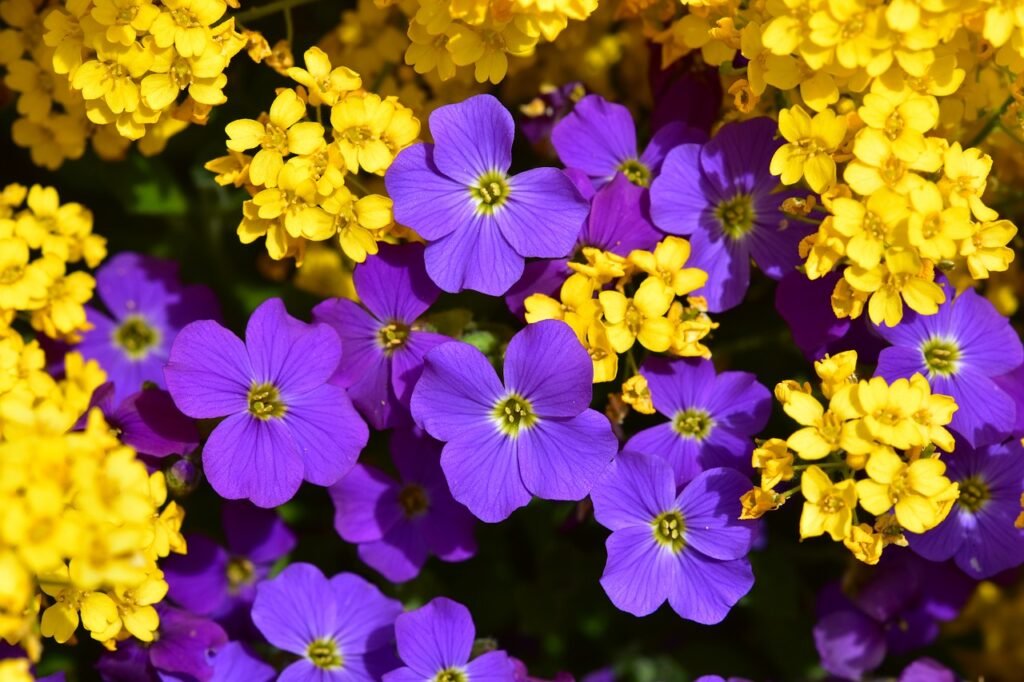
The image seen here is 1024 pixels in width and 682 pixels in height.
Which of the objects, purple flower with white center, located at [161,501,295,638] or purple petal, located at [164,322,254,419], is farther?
purple flower with white center, located at [161,501,295,638]

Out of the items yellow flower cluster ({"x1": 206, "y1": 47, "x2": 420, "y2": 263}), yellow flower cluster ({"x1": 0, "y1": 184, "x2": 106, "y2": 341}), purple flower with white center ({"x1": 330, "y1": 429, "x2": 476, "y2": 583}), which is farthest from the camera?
purple flower with white center ({"x1": 330, "y1": 429, "x2": 476, "y2": 583})

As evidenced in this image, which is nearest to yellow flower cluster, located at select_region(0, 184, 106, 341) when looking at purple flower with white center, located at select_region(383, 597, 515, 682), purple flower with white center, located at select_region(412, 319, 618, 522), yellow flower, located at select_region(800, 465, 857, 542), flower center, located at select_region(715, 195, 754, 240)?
purple flower with white center, located at select_region(412, 319, 618, 522)

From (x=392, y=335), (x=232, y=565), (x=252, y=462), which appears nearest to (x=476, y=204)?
(x=392, y=335)

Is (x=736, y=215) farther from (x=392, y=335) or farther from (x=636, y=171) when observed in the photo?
(x=392, y=335)

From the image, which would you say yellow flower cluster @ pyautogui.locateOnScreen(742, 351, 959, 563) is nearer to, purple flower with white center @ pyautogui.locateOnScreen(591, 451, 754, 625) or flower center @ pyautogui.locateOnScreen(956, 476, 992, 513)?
purple flower with white center @ pyautogui.locateOnScreen(591, 451, 754, 625)

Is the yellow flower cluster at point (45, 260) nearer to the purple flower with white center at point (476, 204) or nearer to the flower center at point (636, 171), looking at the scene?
the purple flower with white center at point (476, 204)

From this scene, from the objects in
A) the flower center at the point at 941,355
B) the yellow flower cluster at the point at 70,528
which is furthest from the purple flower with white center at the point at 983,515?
the yellow flower cluster at the point at 70,528
